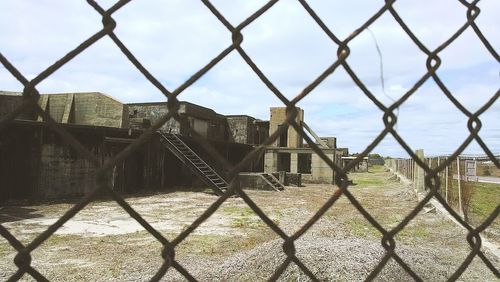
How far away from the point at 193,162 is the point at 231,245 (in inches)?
471

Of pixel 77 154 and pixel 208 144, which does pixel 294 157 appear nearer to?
pixel 77 154

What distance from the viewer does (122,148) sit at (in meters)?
18.0

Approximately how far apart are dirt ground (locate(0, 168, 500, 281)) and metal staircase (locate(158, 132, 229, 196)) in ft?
12.5

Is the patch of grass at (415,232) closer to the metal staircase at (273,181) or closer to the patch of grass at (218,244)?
the patch of grass at (218,244)

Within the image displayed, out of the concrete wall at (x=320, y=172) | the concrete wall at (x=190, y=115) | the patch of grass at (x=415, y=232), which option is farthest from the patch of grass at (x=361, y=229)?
the concrete wall at (x=190, y=115)

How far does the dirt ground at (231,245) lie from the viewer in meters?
5.53

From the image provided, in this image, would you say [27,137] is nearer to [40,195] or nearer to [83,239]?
[40,195]

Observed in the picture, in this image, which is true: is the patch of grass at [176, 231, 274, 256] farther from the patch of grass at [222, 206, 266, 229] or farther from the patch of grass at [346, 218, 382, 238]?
the patch of grass at [346, 218, 382, 238]

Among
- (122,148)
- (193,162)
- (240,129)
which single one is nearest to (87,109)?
(122,148)

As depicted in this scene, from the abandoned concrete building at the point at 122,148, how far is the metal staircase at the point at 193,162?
0.04m

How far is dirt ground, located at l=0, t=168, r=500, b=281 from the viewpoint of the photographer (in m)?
5.53

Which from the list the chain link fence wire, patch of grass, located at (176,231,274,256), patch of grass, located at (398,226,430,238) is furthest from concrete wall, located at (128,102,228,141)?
the chain link fence wire

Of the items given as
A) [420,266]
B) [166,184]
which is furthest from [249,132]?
[420,266]

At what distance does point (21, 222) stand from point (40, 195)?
4106 mm
